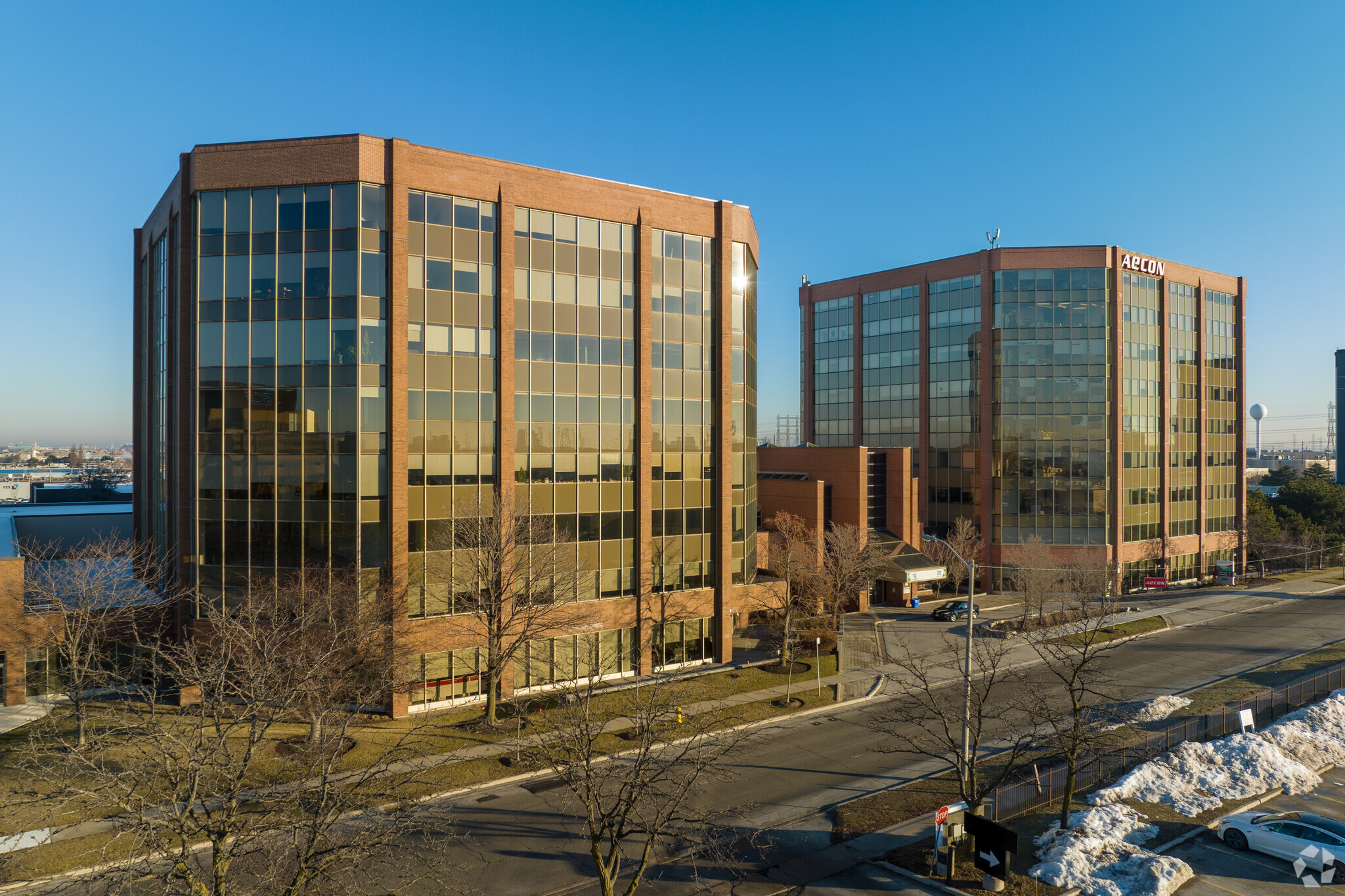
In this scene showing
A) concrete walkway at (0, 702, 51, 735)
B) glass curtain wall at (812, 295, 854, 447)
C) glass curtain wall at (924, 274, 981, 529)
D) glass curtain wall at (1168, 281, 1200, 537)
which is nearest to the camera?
concrete walkway at (0, 702, 51, 735)

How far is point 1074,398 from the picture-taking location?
63.8 m

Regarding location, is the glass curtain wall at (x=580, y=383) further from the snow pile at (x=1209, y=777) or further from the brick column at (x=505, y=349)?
the snow pile at (x=1209, y=777)

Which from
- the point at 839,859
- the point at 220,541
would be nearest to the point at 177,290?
the point at 220,541

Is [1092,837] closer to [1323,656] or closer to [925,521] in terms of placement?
[1323,656]

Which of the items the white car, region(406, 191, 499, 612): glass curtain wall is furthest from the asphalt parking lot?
region(406, 191, 499, 612): glass curtain wall

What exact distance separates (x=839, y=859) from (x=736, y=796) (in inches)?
178

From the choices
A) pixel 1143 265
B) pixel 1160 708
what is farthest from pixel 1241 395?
pixel 1160 708

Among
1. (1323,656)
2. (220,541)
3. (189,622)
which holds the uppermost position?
(220,541)

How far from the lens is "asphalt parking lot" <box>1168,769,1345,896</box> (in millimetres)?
17875

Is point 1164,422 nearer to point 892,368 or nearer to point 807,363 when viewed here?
point 892,368

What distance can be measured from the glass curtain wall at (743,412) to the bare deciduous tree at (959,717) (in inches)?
430

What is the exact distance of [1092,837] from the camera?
64.3 ft

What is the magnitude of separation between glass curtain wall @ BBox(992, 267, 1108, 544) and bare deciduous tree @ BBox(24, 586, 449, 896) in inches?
2183

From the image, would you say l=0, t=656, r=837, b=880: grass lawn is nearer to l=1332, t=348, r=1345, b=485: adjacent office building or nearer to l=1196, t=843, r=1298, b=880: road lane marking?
l=1196, t=843, r=1298, b=880: road lane marking
